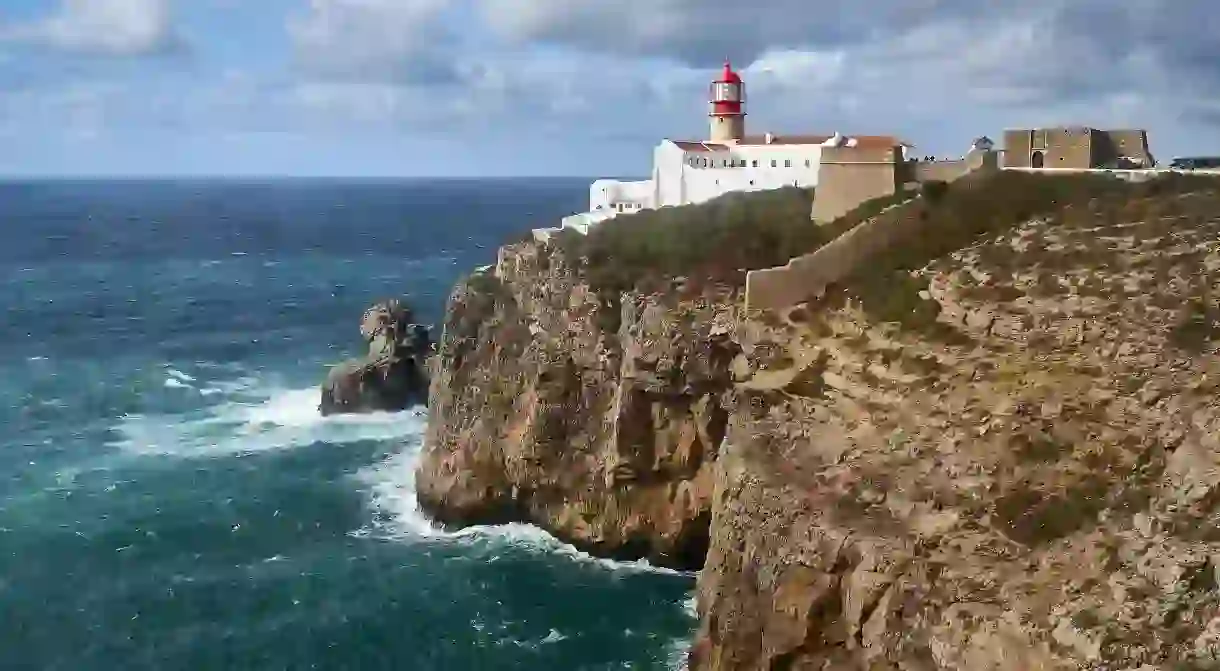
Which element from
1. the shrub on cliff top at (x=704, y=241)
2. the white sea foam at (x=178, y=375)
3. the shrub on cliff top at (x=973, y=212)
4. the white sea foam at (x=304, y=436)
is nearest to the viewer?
the shrub on cliff top at (x=973, y=212)

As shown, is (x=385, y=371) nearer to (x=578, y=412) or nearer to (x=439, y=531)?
(x=439, y=531)

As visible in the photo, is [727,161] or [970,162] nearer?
[970,162]

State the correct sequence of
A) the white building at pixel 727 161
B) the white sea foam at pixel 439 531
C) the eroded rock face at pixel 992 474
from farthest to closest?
the white building at pixel 727 161 → the white sea foam at pixel 439 531 → the eroded rock face at pixel 992 474

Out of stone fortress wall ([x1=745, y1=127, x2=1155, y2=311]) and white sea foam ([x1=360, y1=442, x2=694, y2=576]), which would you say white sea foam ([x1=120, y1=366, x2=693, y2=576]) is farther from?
stone fortress wall ([x1=745, y1=127, x2=1155, y2=311])

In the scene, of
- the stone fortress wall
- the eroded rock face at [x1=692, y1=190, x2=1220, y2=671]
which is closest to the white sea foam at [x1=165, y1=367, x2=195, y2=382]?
the stone fortress wall

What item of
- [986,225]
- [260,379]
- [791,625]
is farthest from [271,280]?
[791,625]

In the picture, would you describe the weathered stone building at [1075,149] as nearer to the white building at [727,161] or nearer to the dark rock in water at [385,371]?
A: the white building at [727,161]

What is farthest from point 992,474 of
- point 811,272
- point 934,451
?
point 811,272

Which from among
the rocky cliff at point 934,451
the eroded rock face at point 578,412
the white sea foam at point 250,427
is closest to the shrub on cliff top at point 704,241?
the eroded rock face at point 578,412
